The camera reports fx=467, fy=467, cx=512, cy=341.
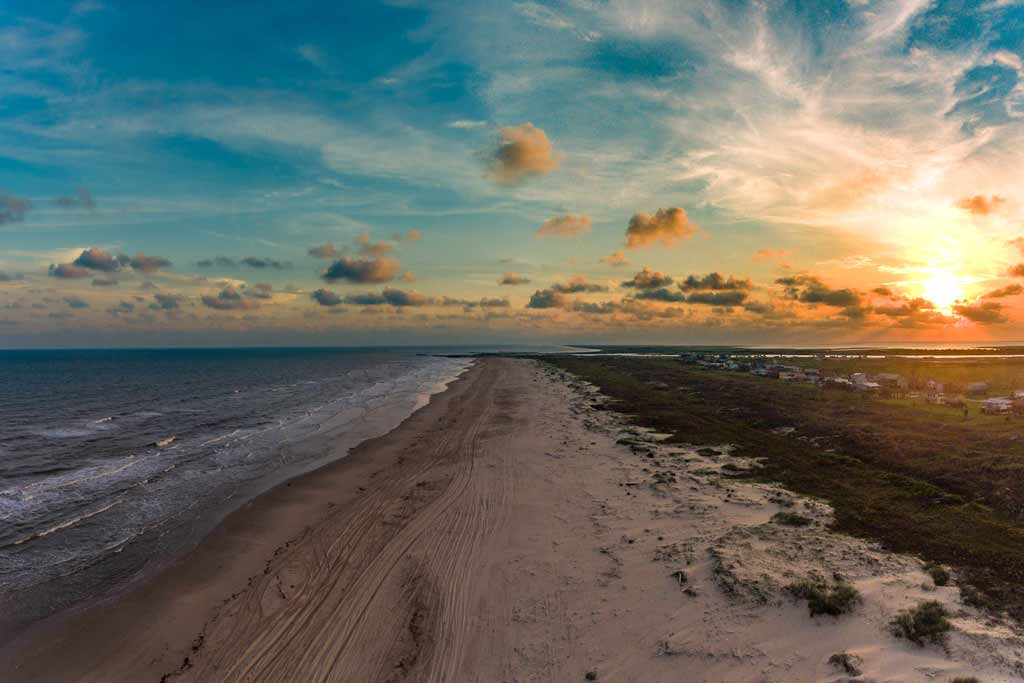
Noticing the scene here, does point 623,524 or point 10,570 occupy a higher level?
point 623,524

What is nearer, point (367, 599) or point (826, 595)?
point (826, 595)

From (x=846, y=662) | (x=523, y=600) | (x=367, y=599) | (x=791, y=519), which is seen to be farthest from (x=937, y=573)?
(x=367, y=599)

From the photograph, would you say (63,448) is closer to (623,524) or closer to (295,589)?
(295,589)

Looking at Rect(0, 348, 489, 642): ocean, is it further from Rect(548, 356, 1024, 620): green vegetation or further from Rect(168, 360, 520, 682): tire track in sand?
Rect(548, 356, 1024, 620): green vegetation

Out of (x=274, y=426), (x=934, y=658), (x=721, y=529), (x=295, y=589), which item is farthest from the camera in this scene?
(x=274, y=426)

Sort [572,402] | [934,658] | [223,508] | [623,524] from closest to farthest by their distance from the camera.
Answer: [934,658]
[623,524]
[223,508]
[572,402]

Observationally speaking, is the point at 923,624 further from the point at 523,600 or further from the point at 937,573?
the point at 523,600

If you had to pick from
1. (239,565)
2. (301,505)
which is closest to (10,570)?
(239,565)
